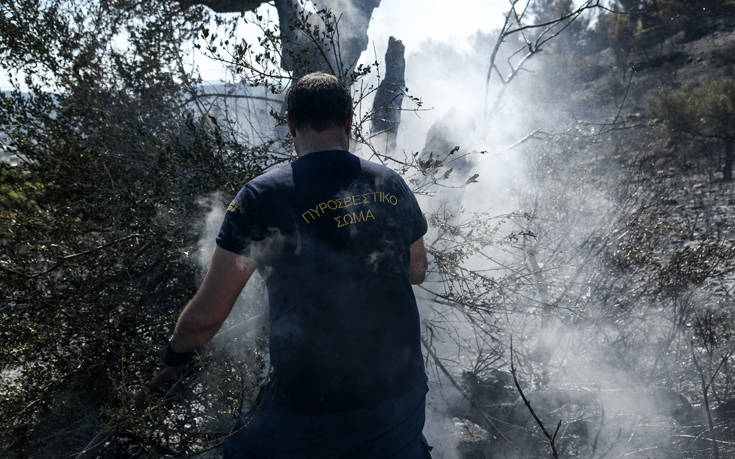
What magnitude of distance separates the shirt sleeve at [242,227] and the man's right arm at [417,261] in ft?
2.56

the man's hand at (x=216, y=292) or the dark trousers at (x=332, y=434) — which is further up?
the man's hand at (x=216, y=292)

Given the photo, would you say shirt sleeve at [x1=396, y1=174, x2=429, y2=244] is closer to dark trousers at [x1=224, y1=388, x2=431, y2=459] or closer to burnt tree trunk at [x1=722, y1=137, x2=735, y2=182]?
dark trousers at [x1=224, y1=388, x2=431, y2=459]

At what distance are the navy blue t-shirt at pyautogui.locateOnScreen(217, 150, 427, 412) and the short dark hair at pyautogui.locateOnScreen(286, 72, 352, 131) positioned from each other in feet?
0.50

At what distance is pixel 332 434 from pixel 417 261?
88 centimetres

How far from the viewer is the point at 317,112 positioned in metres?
1.67

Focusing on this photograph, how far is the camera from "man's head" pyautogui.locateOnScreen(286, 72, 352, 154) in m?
1.67

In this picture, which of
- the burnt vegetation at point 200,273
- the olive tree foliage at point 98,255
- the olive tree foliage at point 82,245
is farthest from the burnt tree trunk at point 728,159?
the olive tree foliage at point 82,245

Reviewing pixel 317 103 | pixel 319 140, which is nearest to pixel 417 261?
pixel 319 140

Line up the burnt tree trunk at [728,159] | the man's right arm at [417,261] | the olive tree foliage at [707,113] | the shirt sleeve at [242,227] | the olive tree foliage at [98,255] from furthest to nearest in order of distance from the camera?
1. the olive tree foliage at [707,113]
2. the burnt tree trunk at [728,159]
3. the olive tree foliage at [98,255]
4. the man's right arm at [417,261]
5. the shirt sleeve at [242,227]

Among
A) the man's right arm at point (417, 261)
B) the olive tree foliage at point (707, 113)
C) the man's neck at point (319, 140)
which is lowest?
the man's right arm at point (417, 261)

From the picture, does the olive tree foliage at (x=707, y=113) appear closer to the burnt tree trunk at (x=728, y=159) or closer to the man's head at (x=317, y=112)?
the burnt tree trunk at (x=728, y=159)

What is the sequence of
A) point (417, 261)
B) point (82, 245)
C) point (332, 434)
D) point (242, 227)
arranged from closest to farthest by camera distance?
point (242, 227) → point (332, 434) → point (417, 261) → point (82, 245)

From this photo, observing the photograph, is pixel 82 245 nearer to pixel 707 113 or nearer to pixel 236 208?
pixel 236 208

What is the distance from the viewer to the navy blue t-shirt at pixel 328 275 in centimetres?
153
